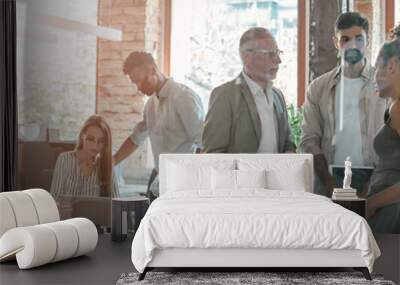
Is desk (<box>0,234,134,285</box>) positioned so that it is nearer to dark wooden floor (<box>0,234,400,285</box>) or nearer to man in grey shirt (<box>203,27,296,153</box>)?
dark wooden floor (<box>0,234,400,285</box>)

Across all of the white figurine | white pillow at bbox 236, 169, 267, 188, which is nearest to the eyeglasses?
the white figurine

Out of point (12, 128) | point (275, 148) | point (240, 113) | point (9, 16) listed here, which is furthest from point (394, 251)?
point (9, 16)

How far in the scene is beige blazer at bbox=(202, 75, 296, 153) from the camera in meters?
6.92

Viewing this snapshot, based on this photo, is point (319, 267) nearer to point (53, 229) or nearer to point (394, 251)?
point (394, 251)

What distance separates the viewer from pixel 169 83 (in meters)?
7.11

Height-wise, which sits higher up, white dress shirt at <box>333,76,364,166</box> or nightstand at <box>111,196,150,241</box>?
white dress shirt at <box>333,76,364,166</box>

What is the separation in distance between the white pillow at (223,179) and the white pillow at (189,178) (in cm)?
9

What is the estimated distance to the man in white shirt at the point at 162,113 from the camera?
7055 mm

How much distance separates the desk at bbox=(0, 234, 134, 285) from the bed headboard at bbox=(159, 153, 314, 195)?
1.27 meters

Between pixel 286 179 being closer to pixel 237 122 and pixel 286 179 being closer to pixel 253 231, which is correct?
pixel 237 122

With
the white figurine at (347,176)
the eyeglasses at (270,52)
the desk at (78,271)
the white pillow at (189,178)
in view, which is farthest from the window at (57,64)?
the white figurine at (347,176)

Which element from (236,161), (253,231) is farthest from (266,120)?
(253,231)

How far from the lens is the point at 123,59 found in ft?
23.5

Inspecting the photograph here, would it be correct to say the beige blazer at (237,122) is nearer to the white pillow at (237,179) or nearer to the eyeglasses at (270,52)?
the eyeglasses at (270,52)
